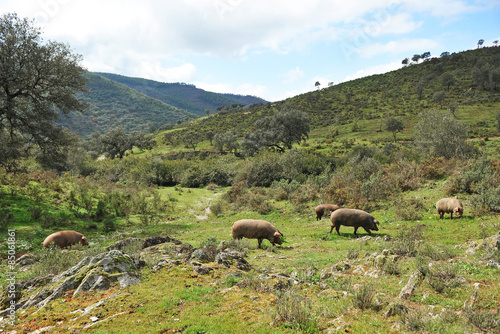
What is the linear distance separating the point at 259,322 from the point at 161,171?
166 ft

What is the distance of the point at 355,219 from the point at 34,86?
2751cm

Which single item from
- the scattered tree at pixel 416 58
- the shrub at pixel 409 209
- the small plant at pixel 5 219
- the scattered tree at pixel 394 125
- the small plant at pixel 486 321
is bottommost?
the shrub at pixel 409 209

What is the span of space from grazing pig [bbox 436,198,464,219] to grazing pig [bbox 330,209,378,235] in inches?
180

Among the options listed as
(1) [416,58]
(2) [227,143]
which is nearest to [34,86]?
(2) [227,143]

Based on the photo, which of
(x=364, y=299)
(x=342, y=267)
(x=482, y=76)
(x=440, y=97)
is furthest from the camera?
(x=482, y=76)

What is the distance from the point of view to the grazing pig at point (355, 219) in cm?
1462

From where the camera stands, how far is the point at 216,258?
32.0 ft

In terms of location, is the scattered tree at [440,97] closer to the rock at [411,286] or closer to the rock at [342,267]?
the rock at [342,267]

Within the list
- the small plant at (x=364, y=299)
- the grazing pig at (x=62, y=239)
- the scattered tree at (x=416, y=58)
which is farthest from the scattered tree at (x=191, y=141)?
the scattered tree at (x=416, y=58)

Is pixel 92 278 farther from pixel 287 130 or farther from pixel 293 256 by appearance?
pixel 287 130

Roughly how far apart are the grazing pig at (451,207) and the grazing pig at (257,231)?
10511 mm

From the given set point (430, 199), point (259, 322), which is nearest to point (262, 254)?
point (259, 322)

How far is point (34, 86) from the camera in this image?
68.3 ft

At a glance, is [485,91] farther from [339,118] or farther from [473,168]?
[473,168]
